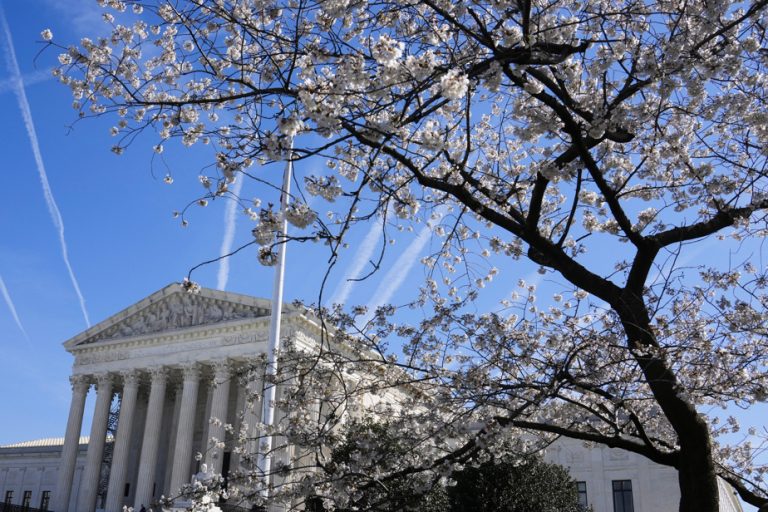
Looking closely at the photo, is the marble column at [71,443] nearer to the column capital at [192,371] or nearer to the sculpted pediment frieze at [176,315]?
the sculpted pediment frieze at [176,315]

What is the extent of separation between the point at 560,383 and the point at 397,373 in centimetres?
255

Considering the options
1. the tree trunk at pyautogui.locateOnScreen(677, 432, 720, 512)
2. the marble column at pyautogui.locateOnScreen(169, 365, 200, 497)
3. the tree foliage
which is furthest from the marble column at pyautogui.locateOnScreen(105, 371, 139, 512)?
the tree trunk at pyautogui.locateOnScreen(677, 432, 720, 512)

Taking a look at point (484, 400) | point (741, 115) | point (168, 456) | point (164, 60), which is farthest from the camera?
point (168, 456)

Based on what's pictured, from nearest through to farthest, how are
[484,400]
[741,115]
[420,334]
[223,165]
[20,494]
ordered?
1. [223,165]
2. [484,400]
3. [741,115]
4. [420,334]
5. [20,494]

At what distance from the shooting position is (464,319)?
9.01 metres

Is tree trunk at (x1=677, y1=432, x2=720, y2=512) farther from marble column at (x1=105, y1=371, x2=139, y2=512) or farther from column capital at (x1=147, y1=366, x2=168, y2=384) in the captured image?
marble column at (x1=105, y1=371, x2=139, y2=512)

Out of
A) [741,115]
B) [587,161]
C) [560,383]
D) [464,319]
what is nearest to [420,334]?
[464,319]

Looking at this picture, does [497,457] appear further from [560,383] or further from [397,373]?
[560,383]

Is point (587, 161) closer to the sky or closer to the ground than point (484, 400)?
closer to the sky

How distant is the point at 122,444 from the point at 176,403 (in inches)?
159

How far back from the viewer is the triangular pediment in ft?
126

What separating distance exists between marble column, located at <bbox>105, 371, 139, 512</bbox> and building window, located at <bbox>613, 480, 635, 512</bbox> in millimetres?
25458

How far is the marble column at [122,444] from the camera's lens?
127 ft

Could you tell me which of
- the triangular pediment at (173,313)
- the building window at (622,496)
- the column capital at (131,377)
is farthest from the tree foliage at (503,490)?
the column capital at (131,377)
